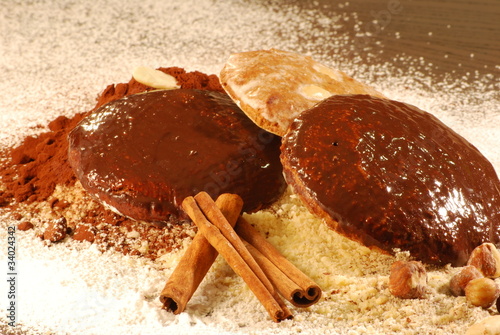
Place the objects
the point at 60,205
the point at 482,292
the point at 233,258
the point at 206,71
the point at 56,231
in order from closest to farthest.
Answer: the point at 482,292
the point at 233,258
the point at 56,231
the point at 60,205
the point at 206,71

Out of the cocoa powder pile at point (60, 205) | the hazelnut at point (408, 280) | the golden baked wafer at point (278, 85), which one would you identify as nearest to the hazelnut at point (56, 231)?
the cocoa powder pile at point (60, 205)

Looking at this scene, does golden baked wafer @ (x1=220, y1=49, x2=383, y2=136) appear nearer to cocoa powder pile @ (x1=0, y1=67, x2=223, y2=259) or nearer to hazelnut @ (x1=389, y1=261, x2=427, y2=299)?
cocoa powder pile @ (x1=0, y1=67, x2=223, y2=259)

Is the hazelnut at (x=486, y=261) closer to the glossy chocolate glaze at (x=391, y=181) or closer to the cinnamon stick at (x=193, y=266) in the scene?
the glossy chocolate glaze at (x=391, y=181)

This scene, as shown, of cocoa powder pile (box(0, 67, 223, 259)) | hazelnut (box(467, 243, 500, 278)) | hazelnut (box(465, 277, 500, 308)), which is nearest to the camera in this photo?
hazelnut (box(465, 277, 500, 308))

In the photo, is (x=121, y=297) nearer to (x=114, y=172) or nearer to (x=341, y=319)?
(x=114, y=172)

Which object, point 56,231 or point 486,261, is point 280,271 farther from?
point 56,231

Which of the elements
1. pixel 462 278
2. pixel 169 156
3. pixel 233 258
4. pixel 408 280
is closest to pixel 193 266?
pixel 233 258

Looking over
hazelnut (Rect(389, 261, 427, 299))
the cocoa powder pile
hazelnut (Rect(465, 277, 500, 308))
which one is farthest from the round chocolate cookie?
hazelnut (Rect(465, 277, 500, 308))
